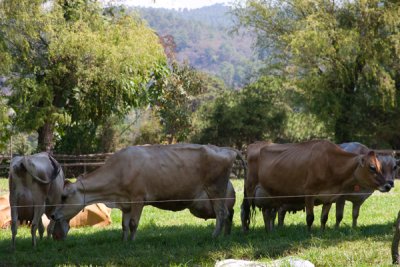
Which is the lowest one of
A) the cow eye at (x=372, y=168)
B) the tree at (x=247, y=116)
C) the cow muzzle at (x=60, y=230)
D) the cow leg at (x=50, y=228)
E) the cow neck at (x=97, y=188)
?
the tree at (x=247, y=116)

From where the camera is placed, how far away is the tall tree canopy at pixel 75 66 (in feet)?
94.6

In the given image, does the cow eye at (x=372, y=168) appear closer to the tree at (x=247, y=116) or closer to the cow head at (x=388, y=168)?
the cow head at (x=388, y=168)

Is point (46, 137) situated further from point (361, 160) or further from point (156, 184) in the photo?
point (361, 160)

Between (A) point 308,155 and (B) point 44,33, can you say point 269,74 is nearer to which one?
(B) point 44,33

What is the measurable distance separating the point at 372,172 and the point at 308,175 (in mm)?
1106

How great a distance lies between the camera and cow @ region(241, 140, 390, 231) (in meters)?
11.8

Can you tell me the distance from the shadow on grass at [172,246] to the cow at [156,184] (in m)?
0.45

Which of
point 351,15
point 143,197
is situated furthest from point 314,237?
point 351,15

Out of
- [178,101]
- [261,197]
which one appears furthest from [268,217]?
[178,101]

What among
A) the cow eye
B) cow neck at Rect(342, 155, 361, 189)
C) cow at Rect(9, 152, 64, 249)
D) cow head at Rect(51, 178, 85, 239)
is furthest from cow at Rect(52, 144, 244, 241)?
the cow eye

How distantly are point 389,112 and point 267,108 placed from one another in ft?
22.0

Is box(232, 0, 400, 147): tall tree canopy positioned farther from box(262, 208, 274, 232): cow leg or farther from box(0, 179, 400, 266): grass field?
box(262, 208, 274, 232): cow leg

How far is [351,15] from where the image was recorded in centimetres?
3412

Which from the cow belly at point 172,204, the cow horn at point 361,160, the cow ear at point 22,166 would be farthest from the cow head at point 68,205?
the cow horn at point 361,160
